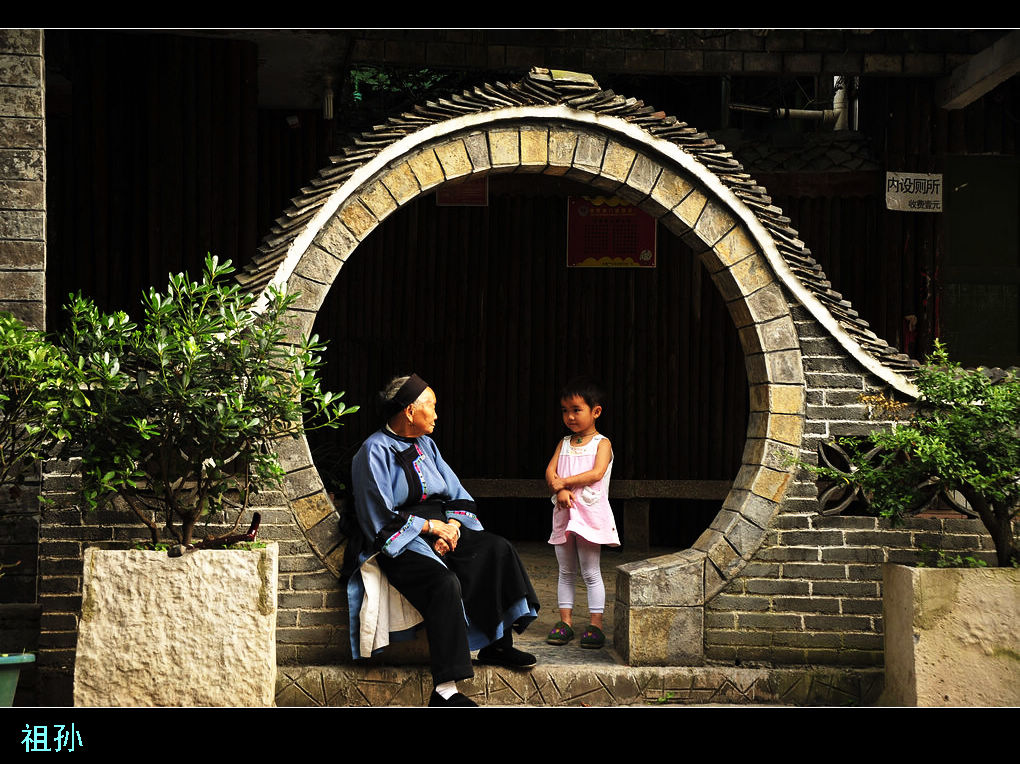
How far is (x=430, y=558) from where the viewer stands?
5152mm

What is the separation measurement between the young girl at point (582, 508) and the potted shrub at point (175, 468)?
1.88m

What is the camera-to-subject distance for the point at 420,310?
9.47m

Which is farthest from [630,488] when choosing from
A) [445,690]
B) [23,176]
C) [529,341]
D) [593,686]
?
[23,176]

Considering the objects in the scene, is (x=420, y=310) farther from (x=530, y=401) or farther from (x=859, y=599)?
(x=859, y=599)

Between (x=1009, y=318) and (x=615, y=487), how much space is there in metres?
3.60

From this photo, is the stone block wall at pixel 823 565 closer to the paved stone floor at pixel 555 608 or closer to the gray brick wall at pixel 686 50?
the paved stone floor at pixel 555 608

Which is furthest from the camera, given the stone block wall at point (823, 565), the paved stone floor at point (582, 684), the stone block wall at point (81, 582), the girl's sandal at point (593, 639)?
the girl's sandal at point (593, 639)

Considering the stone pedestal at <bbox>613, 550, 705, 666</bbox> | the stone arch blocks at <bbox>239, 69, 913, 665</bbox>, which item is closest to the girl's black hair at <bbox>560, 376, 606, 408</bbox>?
the stone arch blocks at <bbox>239, 69, 913, 665</bbox>

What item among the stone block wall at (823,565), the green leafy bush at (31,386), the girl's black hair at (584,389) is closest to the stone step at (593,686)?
the stone block wall at (823,565)

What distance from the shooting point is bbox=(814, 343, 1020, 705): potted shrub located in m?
4.98

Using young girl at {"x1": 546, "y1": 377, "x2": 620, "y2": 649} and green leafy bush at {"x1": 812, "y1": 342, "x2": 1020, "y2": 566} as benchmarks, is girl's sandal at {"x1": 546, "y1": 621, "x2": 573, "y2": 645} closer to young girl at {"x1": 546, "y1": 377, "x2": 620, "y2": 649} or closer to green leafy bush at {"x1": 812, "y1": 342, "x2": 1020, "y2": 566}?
young girl at {"x1": 546, "y1": 377, "x2": 620, "y2": 649}

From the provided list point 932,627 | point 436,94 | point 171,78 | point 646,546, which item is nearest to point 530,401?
point 646,546

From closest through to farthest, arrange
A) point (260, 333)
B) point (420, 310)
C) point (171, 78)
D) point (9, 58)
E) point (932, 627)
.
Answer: point (260, 333) < point (932, 627) < point (9, 58) < point (171, 78) < point (420, 310)

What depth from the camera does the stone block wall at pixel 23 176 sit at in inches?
211
